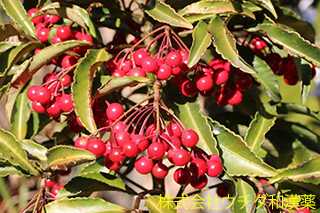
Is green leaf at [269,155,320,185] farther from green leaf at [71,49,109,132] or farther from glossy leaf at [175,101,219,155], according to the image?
green leaf at [71,49,109,132]

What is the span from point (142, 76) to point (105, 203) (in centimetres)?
32

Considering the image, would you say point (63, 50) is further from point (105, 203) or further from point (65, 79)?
point (105, 203)

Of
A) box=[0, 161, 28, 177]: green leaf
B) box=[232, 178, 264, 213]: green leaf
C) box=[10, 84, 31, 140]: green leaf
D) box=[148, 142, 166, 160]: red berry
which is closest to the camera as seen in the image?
box=[148, 142, 166, 160]: red berry

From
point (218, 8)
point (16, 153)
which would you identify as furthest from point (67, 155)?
point (218, 8)

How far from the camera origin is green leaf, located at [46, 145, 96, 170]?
0.79m

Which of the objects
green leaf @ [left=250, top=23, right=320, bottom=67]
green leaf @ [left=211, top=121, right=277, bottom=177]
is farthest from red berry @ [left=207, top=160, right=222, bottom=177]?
green leaf @ [left=250, top=23, right=320, bottom=67]

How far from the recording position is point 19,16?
1060 millimetres

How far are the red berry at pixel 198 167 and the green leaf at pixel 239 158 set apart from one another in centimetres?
11

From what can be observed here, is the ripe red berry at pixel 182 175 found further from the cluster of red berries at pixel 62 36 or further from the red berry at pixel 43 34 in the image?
the red berry at pixel 43 34

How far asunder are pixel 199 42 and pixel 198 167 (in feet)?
0.90

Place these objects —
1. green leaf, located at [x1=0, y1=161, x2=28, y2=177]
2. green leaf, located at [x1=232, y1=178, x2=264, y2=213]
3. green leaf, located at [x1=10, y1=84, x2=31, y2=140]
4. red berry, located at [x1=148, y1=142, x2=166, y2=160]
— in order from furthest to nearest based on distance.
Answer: green leaf, located at [x1=10, y1=84, x2=31, y2=140], green leaf, located at [x1=0, y1=161, x2=28, y2=177], green leaf, located at [x1=232, y1=178, x2=264, y2=213], red berry, located at [x1=148, y1=142, x2=166, y2=160]

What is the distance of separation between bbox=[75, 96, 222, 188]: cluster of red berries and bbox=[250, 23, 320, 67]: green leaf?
1.04 ft

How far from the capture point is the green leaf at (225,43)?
83 cm

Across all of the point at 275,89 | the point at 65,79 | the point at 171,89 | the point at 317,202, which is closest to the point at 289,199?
the point at 317,202
